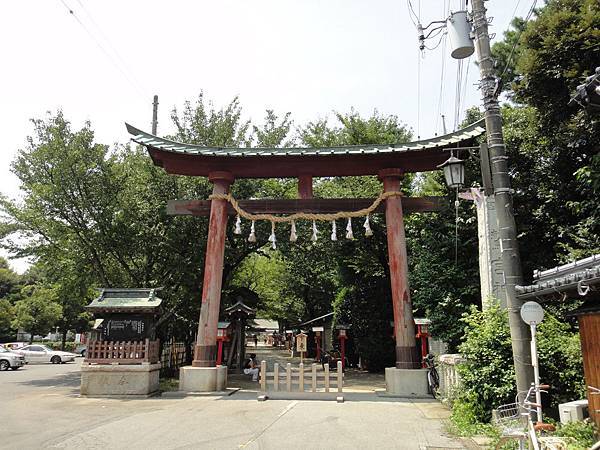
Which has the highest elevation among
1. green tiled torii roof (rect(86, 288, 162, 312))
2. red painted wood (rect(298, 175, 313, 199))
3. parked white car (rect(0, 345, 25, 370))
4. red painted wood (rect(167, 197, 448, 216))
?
red painted wood (rect(298, 175, 313, 199))

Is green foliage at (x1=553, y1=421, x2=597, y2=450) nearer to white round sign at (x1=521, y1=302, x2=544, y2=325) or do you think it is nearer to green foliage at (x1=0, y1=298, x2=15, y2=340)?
white round sign at (x1=521, y1=302, x2=544, y2=325)

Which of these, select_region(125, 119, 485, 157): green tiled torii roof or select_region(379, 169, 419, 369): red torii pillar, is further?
select_region(125, 119, 485, 157): green tiled torii roof

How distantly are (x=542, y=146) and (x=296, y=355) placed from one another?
98.5ft

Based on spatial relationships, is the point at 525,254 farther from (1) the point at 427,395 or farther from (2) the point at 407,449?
(2) the point at 407,449

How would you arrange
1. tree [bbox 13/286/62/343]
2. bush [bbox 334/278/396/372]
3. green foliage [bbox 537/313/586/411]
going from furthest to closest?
tree [bbox 13/286/62/343]
bush [bbox 334/278/396/372]
green foliage [bbox 537/313/586/411]

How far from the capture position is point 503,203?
24.1 feet

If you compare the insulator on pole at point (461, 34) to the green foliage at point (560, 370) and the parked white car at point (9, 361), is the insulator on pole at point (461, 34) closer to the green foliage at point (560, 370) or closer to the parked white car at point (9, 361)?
the green foliage at point (560, 370)

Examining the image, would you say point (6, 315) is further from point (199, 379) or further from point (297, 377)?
point (297, 377)

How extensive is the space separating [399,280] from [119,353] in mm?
9715

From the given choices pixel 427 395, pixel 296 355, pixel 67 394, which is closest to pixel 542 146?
pixel 427 395

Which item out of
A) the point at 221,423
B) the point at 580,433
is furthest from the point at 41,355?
the point at 580,433

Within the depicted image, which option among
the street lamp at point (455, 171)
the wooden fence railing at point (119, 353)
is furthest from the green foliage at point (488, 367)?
the wooden fence railing at point (119, 353)

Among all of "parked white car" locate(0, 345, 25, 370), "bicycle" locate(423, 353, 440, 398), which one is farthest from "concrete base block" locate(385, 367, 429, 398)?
"parked white car" locate(0, 345, 25, 370)

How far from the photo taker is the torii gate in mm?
13719
